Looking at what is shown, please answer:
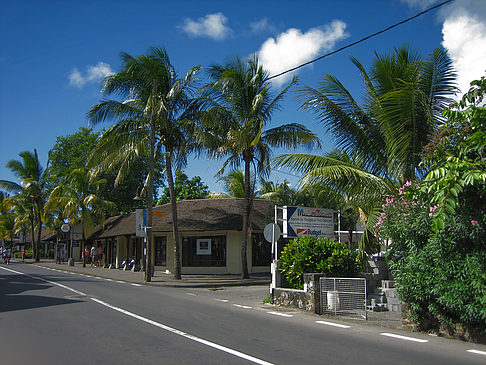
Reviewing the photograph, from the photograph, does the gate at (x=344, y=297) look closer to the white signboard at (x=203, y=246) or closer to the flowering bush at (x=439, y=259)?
the flowering bush at (x=439, y=259)

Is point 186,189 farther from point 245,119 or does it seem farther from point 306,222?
point 306,222

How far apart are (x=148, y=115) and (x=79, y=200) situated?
55.0 ft

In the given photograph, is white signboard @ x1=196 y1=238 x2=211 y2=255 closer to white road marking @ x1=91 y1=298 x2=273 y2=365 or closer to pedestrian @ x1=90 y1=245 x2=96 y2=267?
pedestrian @ x1=90 y1=245 x2=96 y2=267

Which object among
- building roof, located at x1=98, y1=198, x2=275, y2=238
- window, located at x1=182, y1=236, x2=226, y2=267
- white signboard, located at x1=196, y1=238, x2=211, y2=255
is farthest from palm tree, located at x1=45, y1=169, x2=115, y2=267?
white signboard, located at x1=196, y1=238, x2=211, y2=255

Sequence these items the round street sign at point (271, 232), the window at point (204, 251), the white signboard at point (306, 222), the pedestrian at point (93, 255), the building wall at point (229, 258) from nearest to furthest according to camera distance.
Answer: the round street sign at point (271, 232), the white signboard at point (306, 222), the building wall at point (229, 258), the window at point (204, 251), the pedestrian at point (93, 255)

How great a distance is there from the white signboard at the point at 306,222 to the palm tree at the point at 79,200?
2316 centimetres

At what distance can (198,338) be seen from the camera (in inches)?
311

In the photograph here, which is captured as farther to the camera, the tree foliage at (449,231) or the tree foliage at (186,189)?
the tree foliage at (186,189)

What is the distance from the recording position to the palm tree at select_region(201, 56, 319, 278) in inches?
834

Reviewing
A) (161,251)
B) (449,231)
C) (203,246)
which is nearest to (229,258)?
(203,246)

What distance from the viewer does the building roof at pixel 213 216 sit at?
25.8 metres

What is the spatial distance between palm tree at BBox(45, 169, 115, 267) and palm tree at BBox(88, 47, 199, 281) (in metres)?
13.1

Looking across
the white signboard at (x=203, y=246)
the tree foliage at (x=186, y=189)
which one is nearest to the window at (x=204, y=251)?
the white signboard at (x=203, y=246)

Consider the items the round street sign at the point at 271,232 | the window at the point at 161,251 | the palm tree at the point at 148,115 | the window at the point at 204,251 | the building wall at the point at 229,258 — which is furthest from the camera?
the window at the point at 161,251
